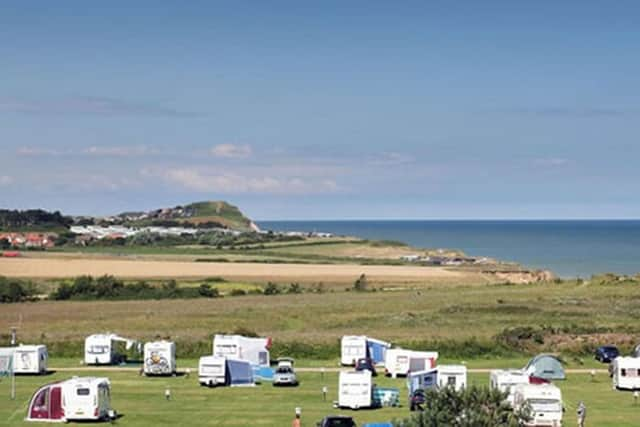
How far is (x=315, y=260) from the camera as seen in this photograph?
6609 inches

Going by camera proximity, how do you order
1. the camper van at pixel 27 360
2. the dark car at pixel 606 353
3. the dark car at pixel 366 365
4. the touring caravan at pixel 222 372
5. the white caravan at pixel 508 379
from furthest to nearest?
the dark car at pixel 606 353 → the dark car at pixel 366 365 → the camper van at pixel 27 360 → the touring caravan at pixel 222 372 → the white caravan at pixel 508 379

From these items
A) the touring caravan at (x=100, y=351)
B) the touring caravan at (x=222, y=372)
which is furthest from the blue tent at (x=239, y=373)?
the touring caravan at (x=100, y=351)

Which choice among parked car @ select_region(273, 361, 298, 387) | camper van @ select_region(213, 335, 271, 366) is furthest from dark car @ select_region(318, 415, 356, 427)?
camper van @ select_region(213, 335, 271, 366)

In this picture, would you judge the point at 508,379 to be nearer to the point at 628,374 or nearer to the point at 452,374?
the point at 452,374

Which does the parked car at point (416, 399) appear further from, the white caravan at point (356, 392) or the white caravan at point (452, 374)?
the white caravan at point (356, 392)

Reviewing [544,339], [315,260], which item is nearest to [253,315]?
[544,339]

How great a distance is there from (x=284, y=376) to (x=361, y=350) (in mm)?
7876

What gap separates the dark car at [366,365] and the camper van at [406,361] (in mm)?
861

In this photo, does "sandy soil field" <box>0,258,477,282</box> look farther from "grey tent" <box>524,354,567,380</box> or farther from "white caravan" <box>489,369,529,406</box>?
"white caravan" <box>489,369,529,406</box>

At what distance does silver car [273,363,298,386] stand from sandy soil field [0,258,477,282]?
7140 cm

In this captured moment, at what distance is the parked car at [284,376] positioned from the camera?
175ft

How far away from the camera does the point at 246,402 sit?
1912 inches

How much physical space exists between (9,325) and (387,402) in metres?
43.7

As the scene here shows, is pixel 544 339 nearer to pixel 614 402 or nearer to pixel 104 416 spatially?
pixel 614 402
